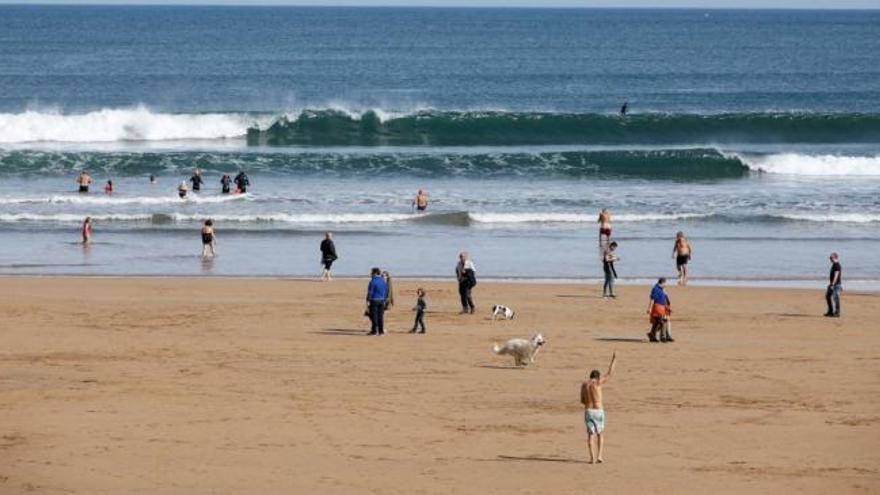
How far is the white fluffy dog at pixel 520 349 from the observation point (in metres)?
Result: 21.0

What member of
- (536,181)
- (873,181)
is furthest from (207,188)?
(873,181)

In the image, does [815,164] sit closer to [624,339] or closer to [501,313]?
[501,313]

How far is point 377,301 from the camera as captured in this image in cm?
2338

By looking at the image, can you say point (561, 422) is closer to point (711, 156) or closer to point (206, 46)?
point (711, 156)

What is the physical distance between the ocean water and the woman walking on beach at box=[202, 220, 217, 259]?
353 mm

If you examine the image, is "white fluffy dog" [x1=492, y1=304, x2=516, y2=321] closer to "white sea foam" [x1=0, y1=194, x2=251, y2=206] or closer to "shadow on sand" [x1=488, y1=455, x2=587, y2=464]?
"shadow on sand" [x1=488, y1=455, x2=587, y2=464]

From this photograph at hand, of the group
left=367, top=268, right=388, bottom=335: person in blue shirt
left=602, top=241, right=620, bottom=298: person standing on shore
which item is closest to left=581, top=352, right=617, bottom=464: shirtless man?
left=367, top=268, right=388, bottom=335: person in blue shirt

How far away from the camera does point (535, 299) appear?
89.0 feet

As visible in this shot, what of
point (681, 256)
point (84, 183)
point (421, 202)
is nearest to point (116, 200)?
point (84, 183)

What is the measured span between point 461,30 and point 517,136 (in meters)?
91.7

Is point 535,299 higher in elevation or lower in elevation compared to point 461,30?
lower

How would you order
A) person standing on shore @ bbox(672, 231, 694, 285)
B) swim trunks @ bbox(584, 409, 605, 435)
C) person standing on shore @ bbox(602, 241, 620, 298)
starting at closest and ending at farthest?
swim trunks @ bbox(584, 409, 605, 435) < person standing on shore @ bbox(602, 241, 620, 298) < person standing on shore @ bbox(672, 231, 694, 285)

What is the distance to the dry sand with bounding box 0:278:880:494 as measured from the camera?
15.9 m

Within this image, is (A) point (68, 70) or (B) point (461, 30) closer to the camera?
(A) point (68, 70)
